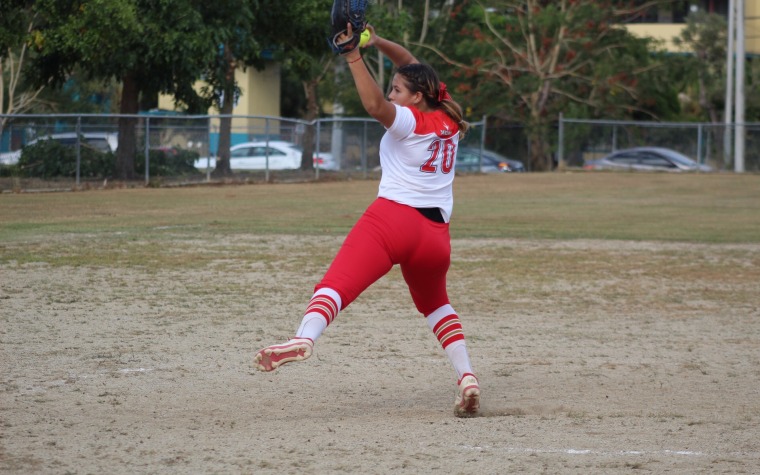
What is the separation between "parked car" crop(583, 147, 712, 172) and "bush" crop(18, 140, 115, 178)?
65.9 ft

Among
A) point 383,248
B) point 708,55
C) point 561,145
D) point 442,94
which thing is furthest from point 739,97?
point 383,248

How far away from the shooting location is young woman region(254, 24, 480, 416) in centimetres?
554

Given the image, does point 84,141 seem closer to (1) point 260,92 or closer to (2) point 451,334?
(2) point 451,334

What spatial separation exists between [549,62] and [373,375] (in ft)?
127

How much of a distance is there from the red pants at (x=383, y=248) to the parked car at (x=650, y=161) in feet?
118

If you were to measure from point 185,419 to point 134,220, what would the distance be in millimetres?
13272

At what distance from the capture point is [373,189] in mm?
29125

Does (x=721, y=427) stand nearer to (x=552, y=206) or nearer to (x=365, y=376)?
(x=365, y=376)

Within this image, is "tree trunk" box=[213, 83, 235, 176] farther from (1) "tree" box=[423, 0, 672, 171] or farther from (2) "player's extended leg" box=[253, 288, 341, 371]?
(2) "player's extended leg" box=[253, 288, 341, 371]

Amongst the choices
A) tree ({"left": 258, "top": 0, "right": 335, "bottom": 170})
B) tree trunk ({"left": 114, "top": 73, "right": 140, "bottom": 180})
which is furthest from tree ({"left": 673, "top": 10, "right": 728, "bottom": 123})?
tree trunk ({"left": 114, "top": 73, "right": 140, "bottom": 180})

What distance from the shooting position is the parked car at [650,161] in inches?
1602

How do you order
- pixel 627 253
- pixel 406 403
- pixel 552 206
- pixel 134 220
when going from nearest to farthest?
1. pixel 406 403
2. pixel 627 253
3. pixel 134 220
4. pixel 552 206

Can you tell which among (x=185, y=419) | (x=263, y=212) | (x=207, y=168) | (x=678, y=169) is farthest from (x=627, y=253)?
(x=678, y=169)

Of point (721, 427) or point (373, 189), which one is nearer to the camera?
point (721, 427)
